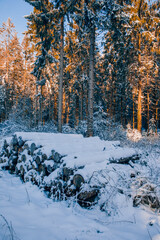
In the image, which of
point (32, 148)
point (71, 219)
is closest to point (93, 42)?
point (32, 148)

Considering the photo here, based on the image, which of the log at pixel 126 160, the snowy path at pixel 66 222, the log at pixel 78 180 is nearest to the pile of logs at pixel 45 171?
the log at pixel 78 180

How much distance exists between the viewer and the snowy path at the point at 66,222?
76.6 inches

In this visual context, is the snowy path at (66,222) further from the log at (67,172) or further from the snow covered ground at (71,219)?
the log at (67,172)

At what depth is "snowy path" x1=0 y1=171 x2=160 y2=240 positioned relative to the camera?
195 centimetres

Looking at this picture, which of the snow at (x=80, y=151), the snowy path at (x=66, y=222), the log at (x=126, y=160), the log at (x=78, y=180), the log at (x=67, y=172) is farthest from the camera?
the log at (x=126, y=160)

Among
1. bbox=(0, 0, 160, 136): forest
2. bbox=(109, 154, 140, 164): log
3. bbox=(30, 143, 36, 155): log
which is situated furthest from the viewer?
bbox=(0, 0, 160, 136): forest

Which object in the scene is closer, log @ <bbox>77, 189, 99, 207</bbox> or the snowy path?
the snowy path

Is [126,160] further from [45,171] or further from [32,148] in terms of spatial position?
[32,148]

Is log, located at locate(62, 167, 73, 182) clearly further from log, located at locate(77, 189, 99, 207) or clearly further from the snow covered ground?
log, located at locate(77, 189, 99, 207)

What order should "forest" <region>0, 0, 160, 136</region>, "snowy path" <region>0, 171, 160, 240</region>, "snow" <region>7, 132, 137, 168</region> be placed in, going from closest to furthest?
1. "snowy path" <region>0, 171, 160, 240</region>
2. "snow" <region>7, 132, 137, 168</region>
3. "forest" <region>0, 0, 160, 136</region>

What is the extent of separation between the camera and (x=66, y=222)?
7.48 ft

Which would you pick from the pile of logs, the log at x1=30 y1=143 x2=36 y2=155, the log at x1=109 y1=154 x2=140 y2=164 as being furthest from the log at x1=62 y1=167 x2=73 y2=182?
the log at x1=30 y1=143 x2=36 y2=155

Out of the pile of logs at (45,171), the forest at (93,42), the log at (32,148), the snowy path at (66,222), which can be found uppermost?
the forest at (93,42)

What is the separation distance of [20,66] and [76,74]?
12078 millimetres
